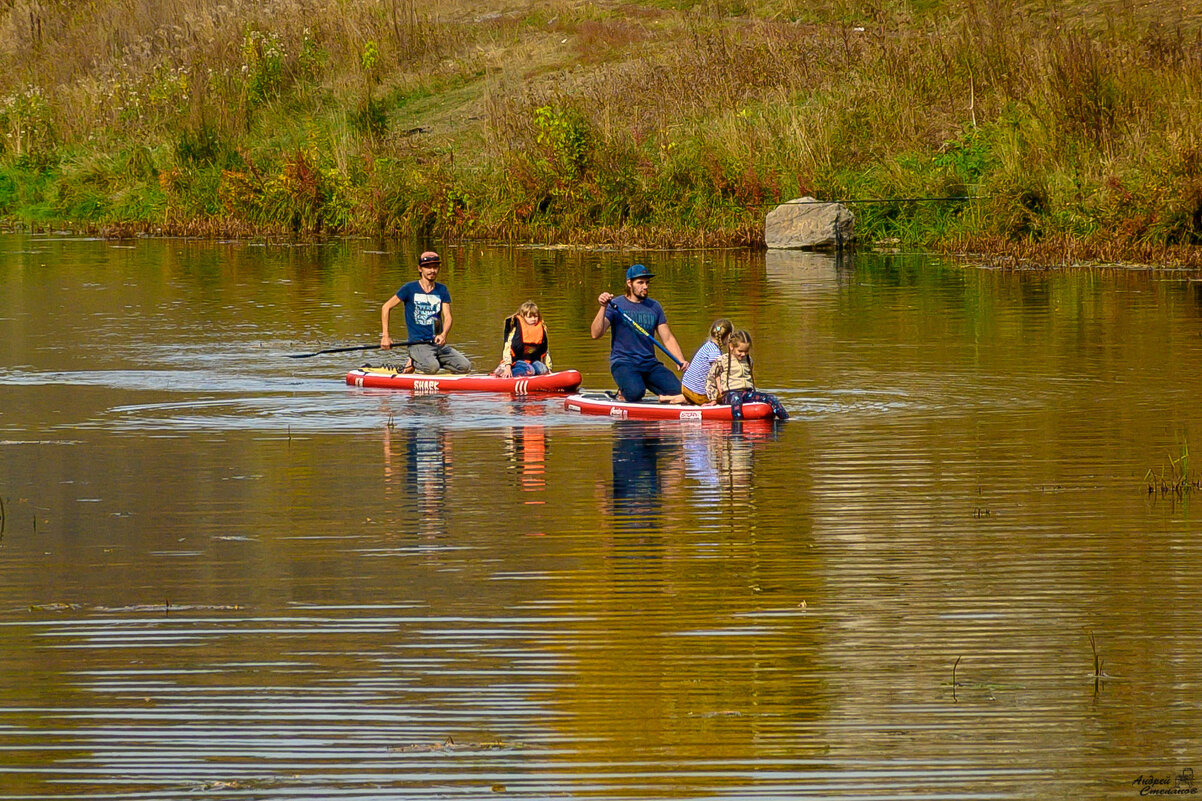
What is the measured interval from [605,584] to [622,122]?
27.0m

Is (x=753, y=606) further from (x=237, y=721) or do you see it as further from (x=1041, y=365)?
(x=1041, y=365)

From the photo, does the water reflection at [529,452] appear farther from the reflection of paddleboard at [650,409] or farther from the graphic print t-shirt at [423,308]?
the graphic print t-shirt at [423,308]

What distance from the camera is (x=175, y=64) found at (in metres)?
44.7

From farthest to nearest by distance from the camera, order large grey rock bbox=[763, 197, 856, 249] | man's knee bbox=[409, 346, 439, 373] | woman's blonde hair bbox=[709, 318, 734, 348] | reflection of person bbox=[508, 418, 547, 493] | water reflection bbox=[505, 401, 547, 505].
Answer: large grey rock bbox=[763, 197, 856, 249] < man's knee bbox=[409, 346, 439, 373] < woman's blonde hair bbox=[709, 318, 734, 348] < reflection of person bbox=[508, 418, 547, 493] < water reflection bbox=[505, 401, 547, 505]

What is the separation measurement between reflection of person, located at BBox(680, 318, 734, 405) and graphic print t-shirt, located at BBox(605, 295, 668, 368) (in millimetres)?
654

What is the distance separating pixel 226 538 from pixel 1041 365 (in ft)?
32.9

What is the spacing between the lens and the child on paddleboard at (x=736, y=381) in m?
15.6

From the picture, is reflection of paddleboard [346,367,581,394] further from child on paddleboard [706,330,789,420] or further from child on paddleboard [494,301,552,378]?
child on paddleboard [706,330,789,420]

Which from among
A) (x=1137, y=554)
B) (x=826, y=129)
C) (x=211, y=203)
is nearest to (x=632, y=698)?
(x=1137, y=554)

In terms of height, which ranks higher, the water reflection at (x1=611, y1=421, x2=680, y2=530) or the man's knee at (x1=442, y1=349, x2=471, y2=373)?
the man's knee at (x1=442, y1=349, x2=471, y2=373)

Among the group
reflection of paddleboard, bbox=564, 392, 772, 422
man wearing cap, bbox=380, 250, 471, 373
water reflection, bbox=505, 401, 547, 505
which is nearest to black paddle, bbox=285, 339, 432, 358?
man wearing cap, bbox=380, 250, 471, 373

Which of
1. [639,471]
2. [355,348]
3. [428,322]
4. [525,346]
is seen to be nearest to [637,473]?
[639,471]

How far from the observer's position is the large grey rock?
3212 centimetres

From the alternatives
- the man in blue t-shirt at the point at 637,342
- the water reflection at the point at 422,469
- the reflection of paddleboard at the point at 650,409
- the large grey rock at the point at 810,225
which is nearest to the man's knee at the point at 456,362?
the reflection of paddleboard at the point at 650,409
